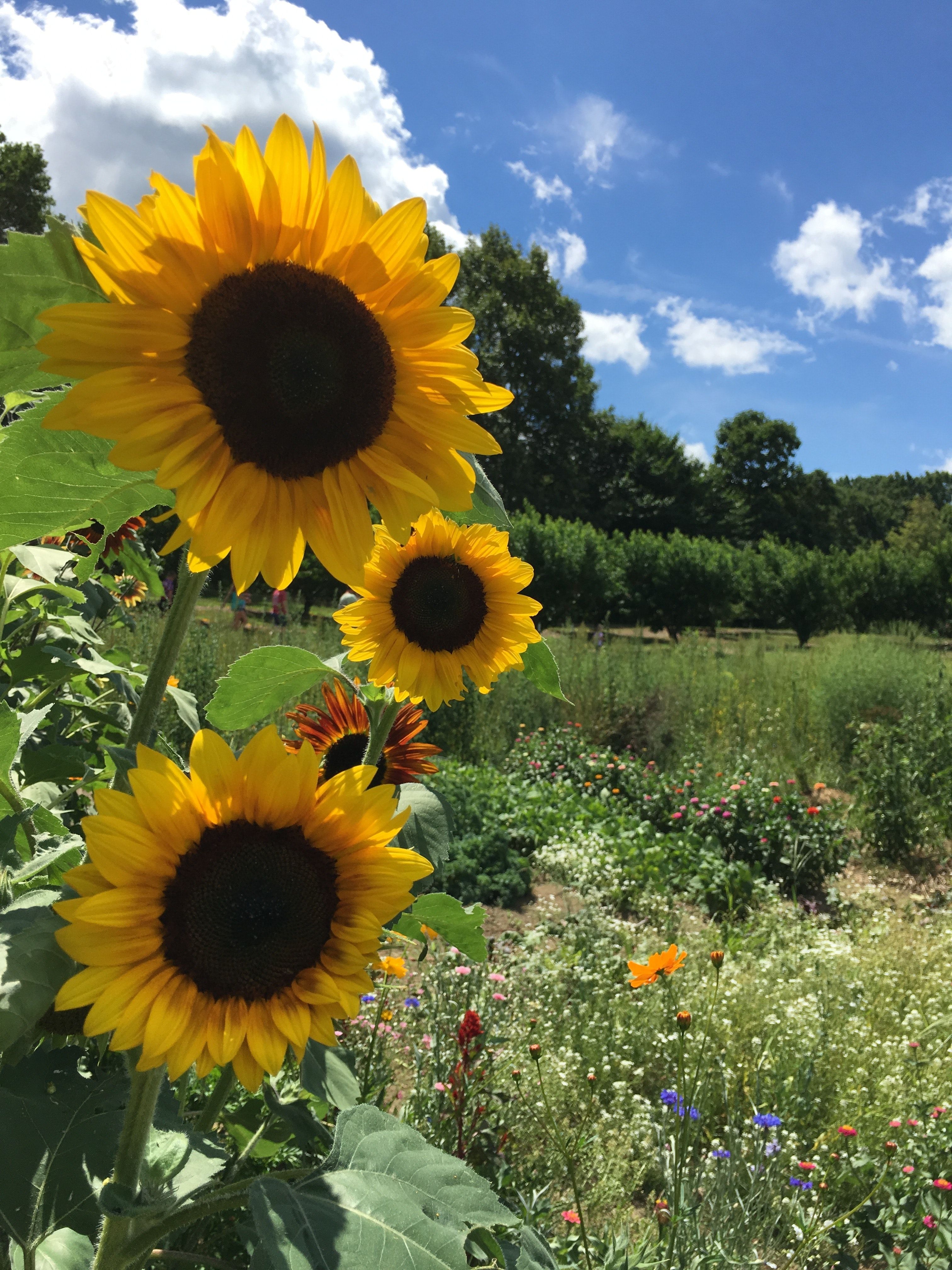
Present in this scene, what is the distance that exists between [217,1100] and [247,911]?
0.42 meters

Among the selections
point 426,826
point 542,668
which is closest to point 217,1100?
point 426,826

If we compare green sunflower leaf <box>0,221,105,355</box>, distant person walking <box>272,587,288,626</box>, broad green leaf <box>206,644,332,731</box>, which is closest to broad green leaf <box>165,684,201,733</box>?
broad green leaf <box>206,644,332,731</box>

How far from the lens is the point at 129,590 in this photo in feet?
11.5

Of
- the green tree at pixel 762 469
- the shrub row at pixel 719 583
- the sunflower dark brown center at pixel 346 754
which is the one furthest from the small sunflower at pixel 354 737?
the green tree at pixel 762 469

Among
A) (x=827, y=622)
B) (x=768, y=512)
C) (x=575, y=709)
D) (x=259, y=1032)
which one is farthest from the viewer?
(x=768, y=512)

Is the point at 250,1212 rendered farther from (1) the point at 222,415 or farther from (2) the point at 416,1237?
(1) the point at 222,415

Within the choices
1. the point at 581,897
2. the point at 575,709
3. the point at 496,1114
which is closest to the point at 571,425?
the point at 575,709

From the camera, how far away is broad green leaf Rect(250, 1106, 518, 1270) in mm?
681

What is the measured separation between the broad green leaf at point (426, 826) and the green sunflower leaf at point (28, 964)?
415 millimetres

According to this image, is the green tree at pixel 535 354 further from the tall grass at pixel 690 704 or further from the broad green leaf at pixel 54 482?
the broad green leaf at pixel 54 482

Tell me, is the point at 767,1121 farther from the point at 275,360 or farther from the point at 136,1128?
the point at 275,360

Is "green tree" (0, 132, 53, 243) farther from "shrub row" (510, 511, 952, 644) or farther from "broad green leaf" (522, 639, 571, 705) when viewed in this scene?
"broad green leaf" (522, 639, 571, 705)

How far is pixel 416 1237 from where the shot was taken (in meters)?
0.71

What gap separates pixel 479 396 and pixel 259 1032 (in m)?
0.52
